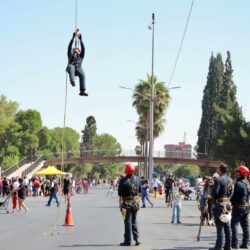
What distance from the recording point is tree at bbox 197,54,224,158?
105 meters

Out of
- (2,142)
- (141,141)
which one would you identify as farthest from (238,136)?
(2,142)

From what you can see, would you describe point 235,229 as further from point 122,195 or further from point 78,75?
point 78,75

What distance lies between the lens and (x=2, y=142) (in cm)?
10306

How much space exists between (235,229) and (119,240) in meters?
3.07

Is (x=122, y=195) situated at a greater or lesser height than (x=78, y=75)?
lesser

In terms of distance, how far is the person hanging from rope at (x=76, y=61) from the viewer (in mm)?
13398

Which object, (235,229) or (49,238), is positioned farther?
(49,238)

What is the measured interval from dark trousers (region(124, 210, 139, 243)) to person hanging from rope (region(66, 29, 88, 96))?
3218mm

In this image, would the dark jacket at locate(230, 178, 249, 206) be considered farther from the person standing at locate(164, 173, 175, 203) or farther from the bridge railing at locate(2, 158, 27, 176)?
the bridge railing at locate(2, 158, 27, 176)

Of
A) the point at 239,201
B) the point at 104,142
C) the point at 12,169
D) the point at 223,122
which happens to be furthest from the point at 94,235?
the point at 104,142

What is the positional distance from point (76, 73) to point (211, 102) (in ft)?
307

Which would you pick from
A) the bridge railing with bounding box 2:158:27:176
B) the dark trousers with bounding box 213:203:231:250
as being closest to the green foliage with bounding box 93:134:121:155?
the bridge railing with bounding box 2:158:27:176

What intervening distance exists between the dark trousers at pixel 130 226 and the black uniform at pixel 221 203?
2.11 m

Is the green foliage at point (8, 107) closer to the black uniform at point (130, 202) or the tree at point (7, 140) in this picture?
the tree at point (7, 140)
